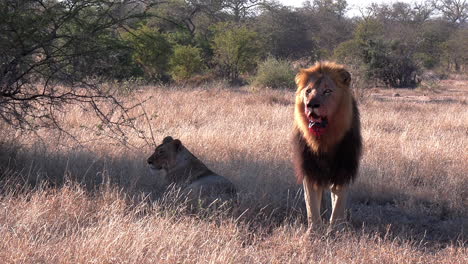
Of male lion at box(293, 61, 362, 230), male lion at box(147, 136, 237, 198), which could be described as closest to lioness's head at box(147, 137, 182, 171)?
male lion at box(147, 136, 237, 198)

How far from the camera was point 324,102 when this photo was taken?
4.09 m

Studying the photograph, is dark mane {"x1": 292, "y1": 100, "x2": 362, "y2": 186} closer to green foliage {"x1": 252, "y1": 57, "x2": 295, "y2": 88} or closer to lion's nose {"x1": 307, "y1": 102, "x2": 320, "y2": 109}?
lion's nose {"x1": 307, "y1": 102, "x2": 320, "y2": 109}

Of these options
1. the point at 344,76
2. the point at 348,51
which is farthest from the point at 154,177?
the point at 348,51

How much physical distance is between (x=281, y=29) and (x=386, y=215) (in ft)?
114

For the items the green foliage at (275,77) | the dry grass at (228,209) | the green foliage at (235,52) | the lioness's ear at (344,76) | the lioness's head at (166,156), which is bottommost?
the dry grass at (228,209)

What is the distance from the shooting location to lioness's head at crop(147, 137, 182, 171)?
5.92 meters

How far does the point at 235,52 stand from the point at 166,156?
69.4ft

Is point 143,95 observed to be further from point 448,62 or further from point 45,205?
point 448,62

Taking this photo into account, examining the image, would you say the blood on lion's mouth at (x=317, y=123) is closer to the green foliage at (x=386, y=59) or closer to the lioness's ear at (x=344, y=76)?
the lioness's ear at (x=344, y=76)

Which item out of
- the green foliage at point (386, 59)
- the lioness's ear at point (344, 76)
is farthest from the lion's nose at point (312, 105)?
the green foliage at point (386, 59)

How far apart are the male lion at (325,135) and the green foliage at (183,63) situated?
19821 mm

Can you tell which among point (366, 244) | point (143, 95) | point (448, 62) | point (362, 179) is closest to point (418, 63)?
point (448, 62)

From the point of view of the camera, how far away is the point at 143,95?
13141 mm

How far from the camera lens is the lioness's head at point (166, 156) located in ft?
19.4
